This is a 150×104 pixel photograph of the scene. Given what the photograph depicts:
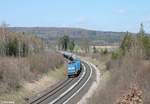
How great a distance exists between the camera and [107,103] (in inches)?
865

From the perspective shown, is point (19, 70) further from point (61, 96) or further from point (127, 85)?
point (127, 85)

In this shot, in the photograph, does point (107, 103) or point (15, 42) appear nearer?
point (107, 103)

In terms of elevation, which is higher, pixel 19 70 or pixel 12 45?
pixel 12 45

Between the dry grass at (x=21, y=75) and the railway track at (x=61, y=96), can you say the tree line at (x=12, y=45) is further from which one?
the railway track at (x=61, y=96)

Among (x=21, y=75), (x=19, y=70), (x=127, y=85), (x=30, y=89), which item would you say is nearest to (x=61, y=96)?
(x=30, y=89)

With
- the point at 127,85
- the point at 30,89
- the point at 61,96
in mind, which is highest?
the point at 127,85

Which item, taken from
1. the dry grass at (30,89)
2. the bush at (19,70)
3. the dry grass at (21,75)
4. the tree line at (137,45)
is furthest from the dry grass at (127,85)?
the tree line at (137,45)

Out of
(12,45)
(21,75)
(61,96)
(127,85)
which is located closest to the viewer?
(127,85)

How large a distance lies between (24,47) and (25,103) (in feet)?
135

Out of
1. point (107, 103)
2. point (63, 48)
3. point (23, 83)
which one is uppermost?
point (107, 103)

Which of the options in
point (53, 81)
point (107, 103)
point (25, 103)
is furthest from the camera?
point (53, 81)

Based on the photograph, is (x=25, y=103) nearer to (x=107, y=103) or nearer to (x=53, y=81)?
(x=107, y=103)

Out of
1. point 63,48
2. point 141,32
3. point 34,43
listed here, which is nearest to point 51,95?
point 141,32

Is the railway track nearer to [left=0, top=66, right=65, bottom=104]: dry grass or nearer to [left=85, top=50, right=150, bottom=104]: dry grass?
[left=0, top=66, right=65, bottom=104]: dry grass
